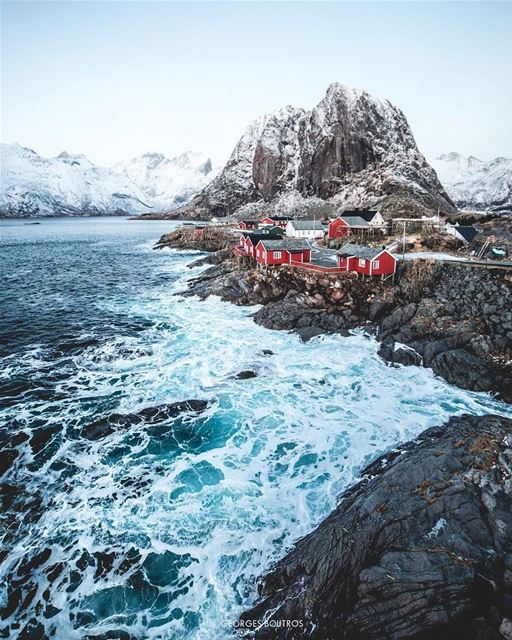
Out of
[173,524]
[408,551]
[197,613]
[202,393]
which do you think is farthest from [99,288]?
[408,551]

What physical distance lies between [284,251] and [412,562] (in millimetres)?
42373

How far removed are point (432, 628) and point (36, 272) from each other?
79568 millimetres

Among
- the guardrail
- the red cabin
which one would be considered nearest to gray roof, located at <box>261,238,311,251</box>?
the guardrail

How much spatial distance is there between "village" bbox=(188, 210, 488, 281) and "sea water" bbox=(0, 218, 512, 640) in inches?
458

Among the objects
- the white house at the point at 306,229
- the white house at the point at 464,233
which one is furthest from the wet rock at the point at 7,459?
the white house at the point at 306,229

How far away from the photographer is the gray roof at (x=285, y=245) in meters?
49.5

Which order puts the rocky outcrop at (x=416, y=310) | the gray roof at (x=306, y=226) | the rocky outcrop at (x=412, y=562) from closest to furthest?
the rocky outcrop at (x=412, y=562) → the rocky outcrop at (x=416, y=310) → the gray roof at (x=306, y=226)

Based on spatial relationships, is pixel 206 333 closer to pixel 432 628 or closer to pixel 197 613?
pixel 197 613

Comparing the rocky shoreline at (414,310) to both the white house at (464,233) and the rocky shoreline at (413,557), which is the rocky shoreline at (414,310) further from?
the white house at (464,233)

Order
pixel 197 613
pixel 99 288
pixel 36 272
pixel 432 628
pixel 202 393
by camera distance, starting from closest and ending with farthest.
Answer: pixel 432 628 < pixel 197 613 < pixel 202 393 < pixel 99 288 < pixel 36 272

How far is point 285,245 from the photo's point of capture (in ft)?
164

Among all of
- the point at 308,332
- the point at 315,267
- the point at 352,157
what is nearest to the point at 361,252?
the point at 315,267

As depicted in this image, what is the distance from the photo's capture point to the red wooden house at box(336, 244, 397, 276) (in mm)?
42156

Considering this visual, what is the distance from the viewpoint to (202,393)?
26.7m
